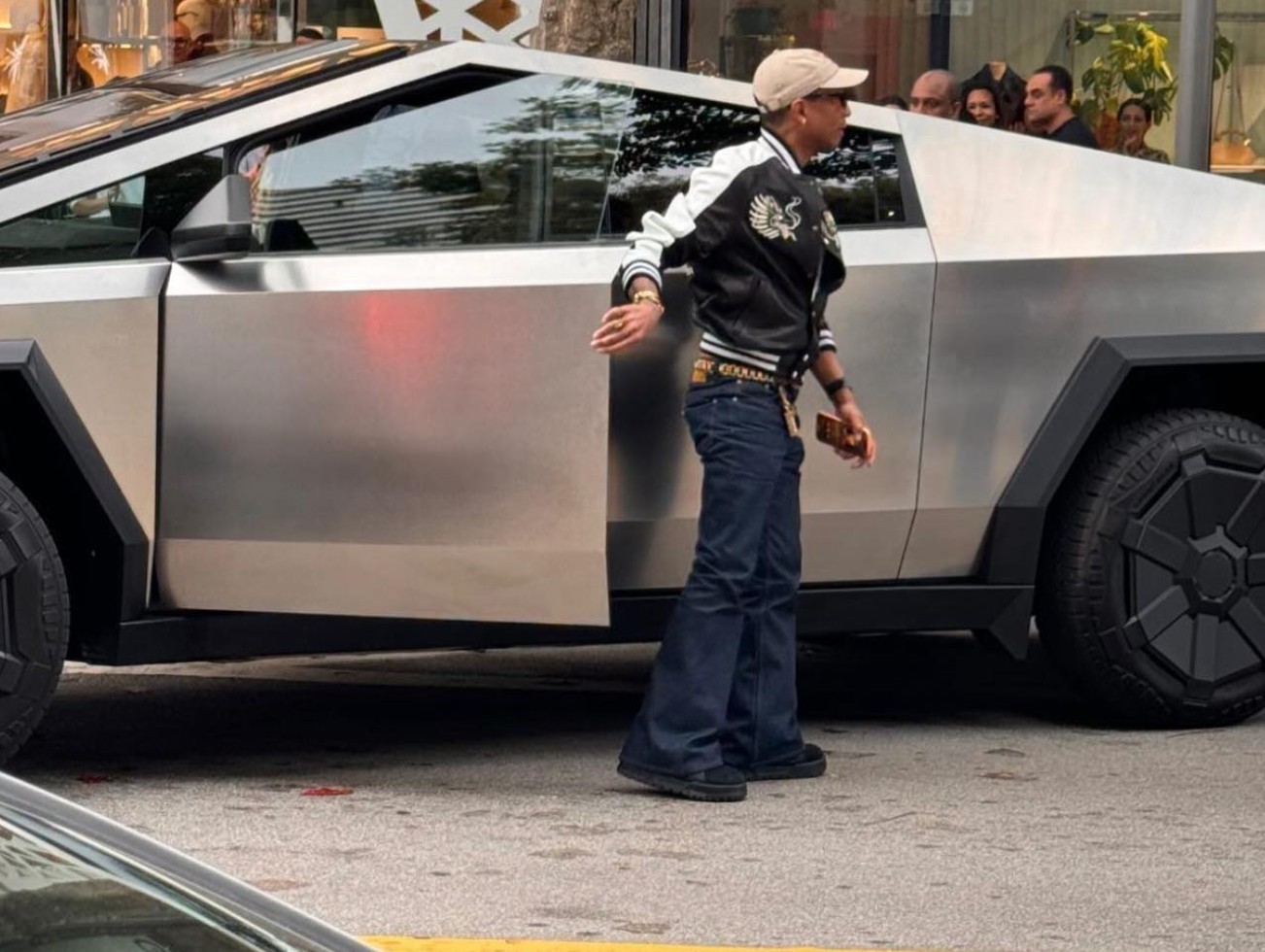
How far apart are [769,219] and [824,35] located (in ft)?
23.2

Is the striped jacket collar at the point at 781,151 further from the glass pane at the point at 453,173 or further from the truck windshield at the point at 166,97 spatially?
the truck windshield at the point at 166,97

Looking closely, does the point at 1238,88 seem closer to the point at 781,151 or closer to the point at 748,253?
the point at 781,151

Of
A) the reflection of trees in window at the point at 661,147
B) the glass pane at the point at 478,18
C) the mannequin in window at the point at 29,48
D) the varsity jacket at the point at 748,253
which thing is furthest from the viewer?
the mannequin in window at the point at 29,48

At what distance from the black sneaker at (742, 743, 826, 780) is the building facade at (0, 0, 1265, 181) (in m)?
4.61

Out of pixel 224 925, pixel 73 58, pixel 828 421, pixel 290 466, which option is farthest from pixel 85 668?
pixel 73 58

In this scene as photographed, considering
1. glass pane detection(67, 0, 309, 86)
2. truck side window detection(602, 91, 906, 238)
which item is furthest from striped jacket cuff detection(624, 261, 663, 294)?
glass pane detection(67, 0, 309, 86)

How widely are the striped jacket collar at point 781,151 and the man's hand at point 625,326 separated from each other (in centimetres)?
53

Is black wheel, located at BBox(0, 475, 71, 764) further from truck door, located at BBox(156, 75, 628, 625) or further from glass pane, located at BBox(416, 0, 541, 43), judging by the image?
glass pane, located at BBox(416, 0, 541, 43)

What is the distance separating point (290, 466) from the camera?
5.66 m

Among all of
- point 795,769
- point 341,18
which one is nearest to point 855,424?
point 795,769

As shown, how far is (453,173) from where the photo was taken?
5.95m

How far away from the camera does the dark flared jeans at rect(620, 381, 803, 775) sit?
5.78m

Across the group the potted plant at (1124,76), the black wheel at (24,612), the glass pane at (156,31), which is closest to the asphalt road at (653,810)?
the black wheel at (24,612)

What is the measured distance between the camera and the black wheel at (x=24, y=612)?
5449mm
